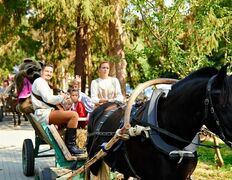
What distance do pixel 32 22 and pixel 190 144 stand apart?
1590 centimetres

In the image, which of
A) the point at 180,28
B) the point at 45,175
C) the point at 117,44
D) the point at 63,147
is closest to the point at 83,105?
the point at 63,147

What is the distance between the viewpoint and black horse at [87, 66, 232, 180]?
3705mm

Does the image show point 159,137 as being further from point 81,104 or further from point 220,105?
point 81,104

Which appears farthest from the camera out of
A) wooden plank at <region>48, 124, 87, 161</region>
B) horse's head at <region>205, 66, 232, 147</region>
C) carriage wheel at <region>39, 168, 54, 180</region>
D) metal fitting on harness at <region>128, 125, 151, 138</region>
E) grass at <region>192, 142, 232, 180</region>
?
grass at <region>192, 142, 232, 180</region>

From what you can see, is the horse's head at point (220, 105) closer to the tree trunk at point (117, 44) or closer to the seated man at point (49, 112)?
the seated man at point (49, 112)

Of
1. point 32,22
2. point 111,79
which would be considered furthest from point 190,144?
point 32,22

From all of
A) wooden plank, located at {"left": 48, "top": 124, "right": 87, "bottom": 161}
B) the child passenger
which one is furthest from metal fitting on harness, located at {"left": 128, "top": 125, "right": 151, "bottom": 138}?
the child passenger

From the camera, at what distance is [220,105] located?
3684 millimetres

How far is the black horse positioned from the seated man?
2296 millimetres

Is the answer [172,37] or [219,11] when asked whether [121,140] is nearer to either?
[172,37]

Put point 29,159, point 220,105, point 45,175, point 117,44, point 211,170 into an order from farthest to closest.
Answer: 1. point 117,44
2. point 211,170
3. point 29,159
4. point 45,175
5. point 220,105

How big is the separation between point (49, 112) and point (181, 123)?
3486mm

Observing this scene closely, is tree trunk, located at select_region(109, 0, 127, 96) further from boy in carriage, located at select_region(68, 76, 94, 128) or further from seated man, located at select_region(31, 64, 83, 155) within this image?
seated man, located at select_region(31, 64, 83, 155)

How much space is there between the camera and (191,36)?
29.8 ft
